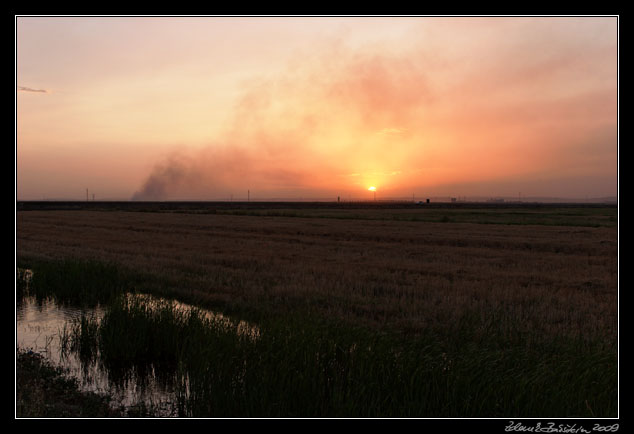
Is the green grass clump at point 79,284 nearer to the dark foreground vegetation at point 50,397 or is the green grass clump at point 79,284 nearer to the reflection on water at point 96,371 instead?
the reflection on water at point 96,371

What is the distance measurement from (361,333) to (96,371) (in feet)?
15.5

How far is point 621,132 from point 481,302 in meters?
7.00

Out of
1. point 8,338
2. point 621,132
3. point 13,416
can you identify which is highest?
point 621,132

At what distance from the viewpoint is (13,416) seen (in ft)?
16.0

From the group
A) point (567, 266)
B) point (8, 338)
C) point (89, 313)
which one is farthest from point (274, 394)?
point (567, 266)

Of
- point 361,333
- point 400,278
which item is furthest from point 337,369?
point 400,278

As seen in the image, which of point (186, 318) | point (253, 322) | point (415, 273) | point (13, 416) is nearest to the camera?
point (13, 416)

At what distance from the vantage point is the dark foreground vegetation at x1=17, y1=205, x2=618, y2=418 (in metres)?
5.54

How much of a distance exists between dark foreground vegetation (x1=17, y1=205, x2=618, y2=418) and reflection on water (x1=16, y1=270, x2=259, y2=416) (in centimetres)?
19

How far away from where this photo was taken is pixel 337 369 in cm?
637

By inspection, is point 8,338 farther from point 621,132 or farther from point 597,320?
point 597,320

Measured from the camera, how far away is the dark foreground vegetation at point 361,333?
5535mm
